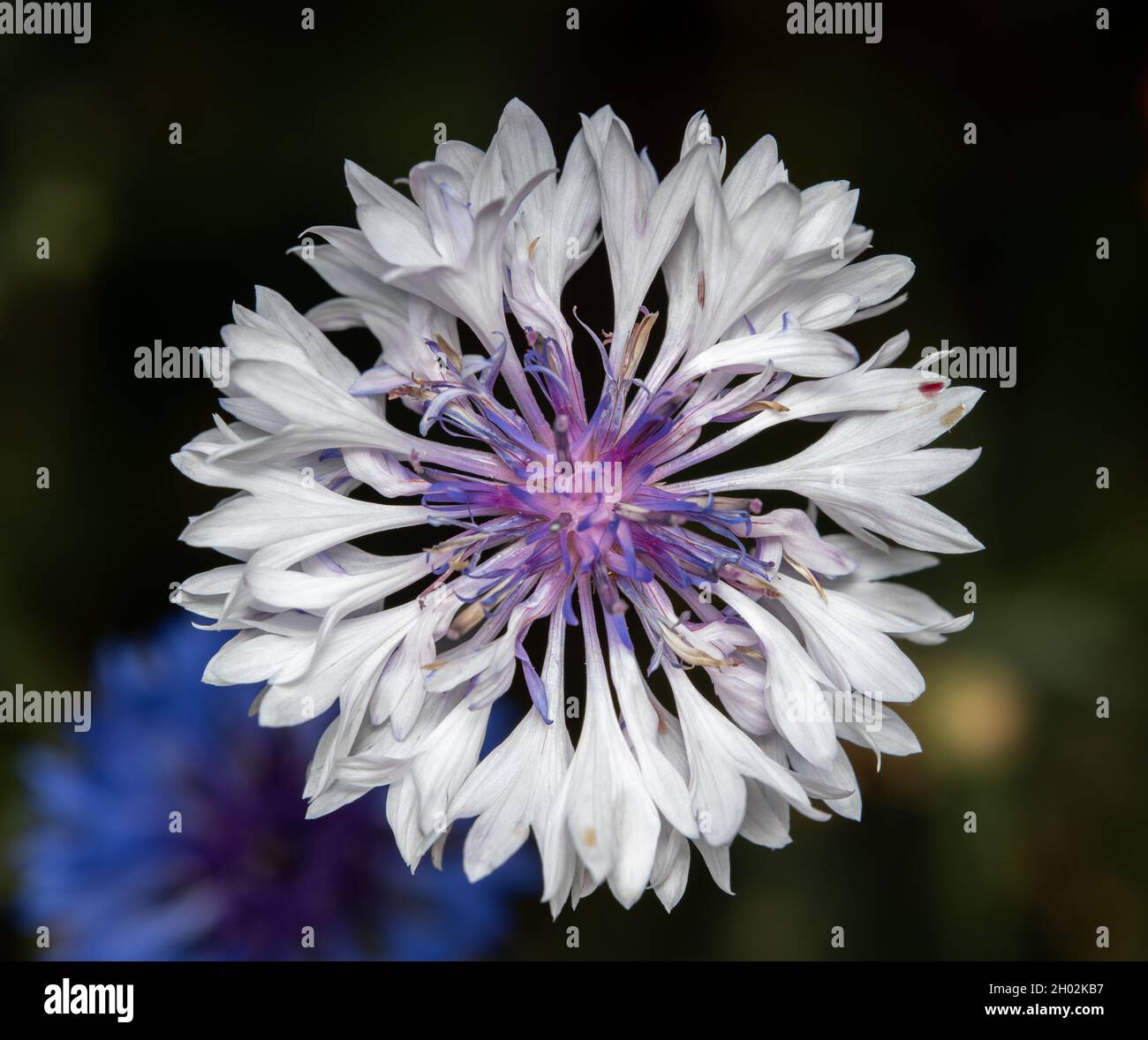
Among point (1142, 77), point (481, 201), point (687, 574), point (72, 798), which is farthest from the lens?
point (1142, 77)

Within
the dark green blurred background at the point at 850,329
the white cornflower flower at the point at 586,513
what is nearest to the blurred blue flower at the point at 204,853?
the dark green blurred background at the point at 850,329

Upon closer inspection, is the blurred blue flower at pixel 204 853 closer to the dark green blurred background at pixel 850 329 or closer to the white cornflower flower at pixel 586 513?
the dark green blurred background at pixel 850 329

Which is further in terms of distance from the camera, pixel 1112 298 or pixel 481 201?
pixel 1112 298

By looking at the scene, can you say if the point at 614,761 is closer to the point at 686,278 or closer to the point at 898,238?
the point at 686,278

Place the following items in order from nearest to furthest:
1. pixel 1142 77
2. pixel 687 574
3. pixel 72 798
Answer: pixel 687 574
pixel 72 798
pixel 1142 77

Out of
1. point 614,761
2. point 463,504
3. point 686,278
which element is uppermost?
point 686,278

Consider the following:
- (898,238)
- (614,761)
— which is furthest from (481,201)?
(898,238)

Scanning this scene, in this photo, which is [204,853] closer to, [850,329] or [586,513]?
[586,513]
